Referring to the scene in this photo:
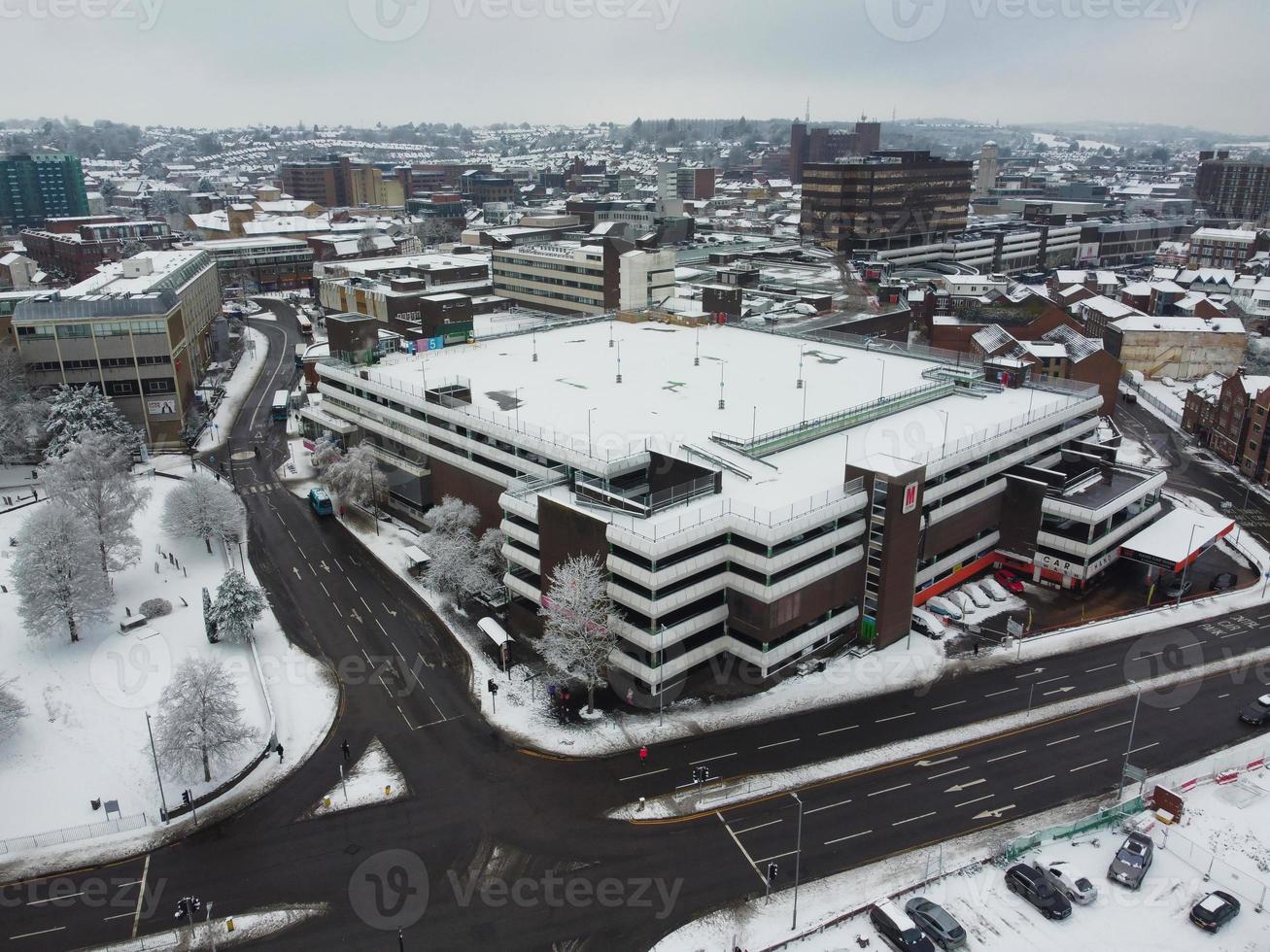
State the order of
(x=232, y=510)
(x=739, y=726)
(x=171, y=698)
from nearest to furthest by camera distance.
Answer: (x=171, y=698) → (x=739, y=726) → (x=232, y=510)

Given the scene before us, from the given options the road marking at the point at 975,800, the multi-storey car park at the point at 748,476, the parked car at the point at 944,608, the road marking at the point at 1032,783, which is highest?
the multi-storey car park at the point at 748,476

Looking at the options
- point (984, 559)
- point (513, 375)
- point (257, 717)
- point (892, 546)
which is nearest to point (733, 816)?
point (892, 546)

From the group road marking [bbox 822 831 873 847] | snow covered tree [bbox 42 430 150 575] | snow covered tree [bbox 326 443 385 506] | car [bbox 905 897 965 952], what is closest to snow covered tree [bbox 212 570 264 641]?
snow covered tree [bbox 42 430 150 575]

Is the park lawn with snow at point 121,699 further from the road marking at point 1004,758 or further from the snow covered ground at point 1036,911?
the road marking at point 1004,758

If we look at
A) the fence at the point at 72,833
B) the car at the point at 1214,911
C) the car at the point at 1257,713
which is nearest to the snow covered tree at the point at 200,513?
the fence at the point at 72,833

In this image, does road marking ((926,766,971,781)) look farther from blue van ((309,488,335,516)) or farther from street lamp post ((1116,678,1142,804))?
blue van ((309,488,335,516))

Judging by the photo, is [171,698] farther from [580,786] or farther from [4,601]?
[4,601]

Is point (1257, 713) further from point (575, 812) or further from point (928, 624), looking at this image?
point (575, 812)
